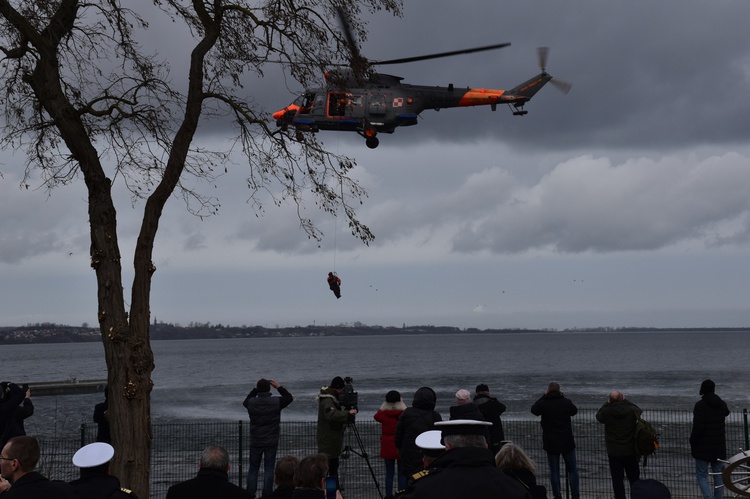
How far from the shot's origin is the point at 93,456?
631cm

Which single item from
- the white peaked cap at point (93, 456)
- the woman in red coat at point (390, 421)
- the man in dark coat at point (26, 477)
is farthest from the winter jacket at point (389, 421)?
the man in dark coat at point (26, 477)

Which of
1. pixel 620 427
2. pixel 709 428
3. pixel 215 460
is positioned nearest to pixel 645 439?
pixel 620 427

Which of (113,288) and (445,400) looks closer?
(113,288)

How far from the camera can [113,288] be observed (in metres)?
10.6

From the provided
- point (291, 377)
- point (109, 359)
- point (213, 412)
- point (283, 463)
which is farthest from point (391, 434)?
point (291, 377)

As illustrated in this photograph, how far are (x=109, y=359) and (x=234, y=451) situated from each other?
13313 mm

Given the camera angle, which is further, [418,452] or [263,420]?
[263,420]

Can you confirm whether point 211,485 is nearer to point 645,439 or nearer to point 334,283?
point 645,439

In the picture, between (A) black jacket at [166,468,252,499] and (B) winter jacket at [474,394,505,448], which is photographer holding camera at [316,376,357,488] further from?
(A) black jacket at [166,468,252,499]

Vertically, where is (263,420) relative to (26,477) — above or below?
below

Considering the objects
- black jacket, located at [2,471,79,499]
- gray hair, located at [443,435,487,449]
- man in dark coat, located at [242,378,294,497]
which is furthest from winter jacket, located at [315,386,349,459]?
gray hair, located at [443,435,487,449]

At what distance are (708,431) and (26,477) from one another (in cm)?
1010

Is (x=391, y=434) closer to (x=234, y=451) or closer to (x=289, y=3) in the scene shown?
(x=289, y=3)

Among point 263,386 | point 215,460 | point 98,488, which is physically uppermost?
point 263,386
